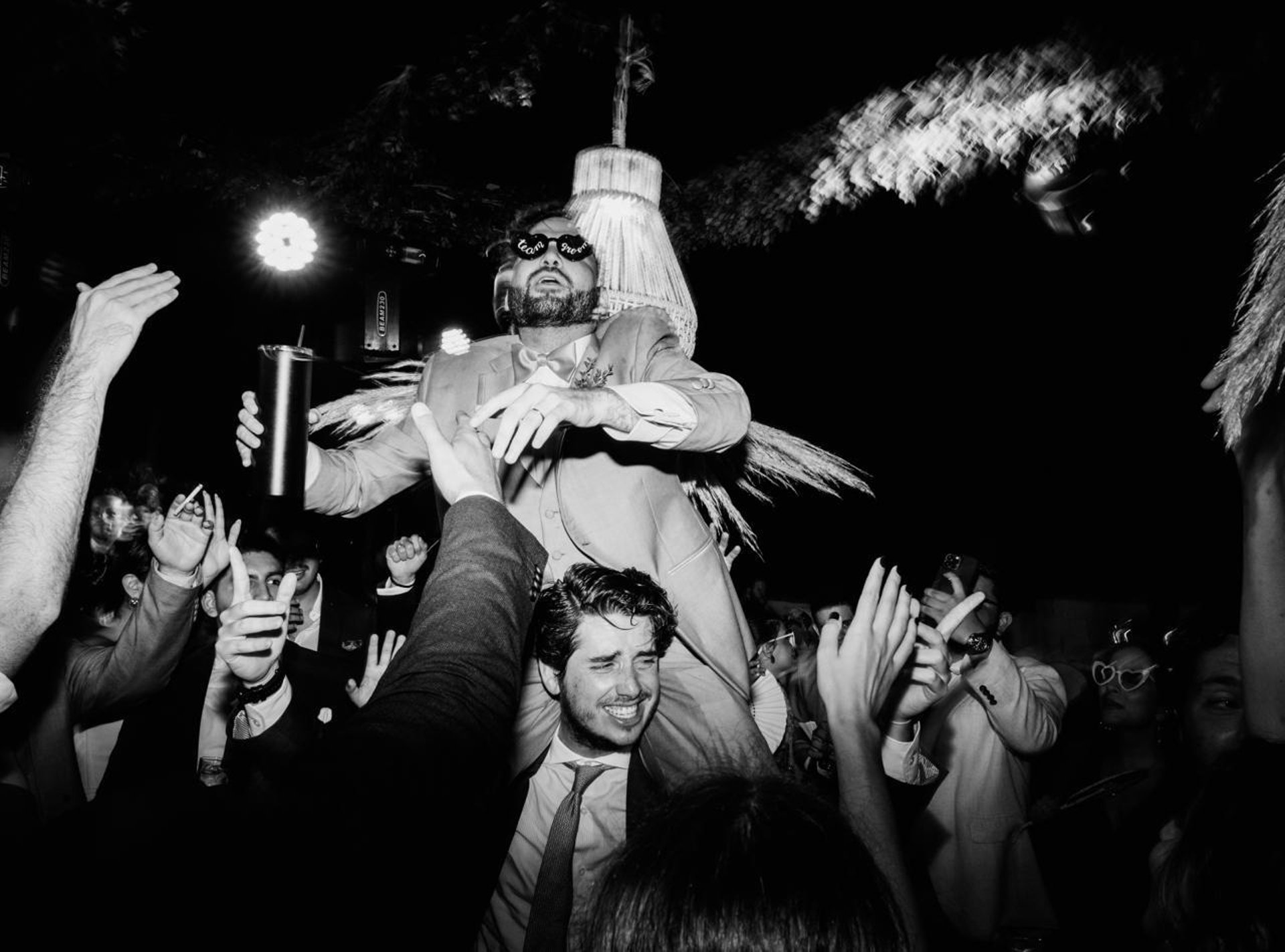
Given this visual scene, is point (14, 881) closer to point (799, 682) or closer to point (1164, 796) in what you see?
point (1164, 796)

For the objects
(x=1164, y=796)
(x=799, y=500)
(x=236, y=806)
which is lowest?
(x=1164, y=796)

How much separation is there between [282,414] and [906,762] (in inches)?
68.6

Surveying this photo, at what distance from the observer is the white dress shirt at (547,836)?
9.20 ft

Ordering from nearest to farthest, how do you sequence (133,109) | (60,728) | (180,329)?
(60,728) < (133,109) < (180,329)

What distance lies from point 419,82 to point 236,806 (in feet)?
13.1

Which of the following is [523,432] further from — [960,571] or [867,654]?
[960,571]

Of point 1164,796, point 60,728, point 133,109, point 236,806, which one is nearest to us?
point 236,806

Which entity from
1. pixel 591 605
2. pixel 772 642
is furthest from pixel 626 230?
pixel 772 642

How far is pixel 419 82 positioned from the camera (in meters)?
4.23

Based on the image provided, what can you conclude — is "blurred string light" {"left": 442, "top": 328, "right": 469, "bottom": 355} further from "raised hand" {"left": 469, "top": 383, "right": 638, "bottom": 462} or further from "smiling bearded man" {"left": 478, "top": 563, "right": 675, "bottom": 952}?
"raised hand" {"left": 469, "top": 383, "right": 638, "bottom": 462}

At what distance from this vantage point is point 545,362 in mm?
2824

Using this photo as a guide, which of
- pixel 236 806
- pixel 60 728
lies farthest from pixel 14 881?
pixel 60 728

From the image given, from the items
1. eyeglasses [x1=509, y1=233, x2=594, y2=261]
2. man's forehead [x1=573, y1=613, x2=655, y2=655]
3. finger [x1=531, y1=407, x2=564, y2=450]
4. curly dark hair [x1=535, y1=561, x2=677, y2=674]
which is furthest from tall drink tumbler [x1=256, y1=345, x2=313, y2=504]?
man's forehead [x1=573, y1=613, x2=655, y2=655]

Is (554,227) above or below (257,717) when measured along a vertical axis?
above
